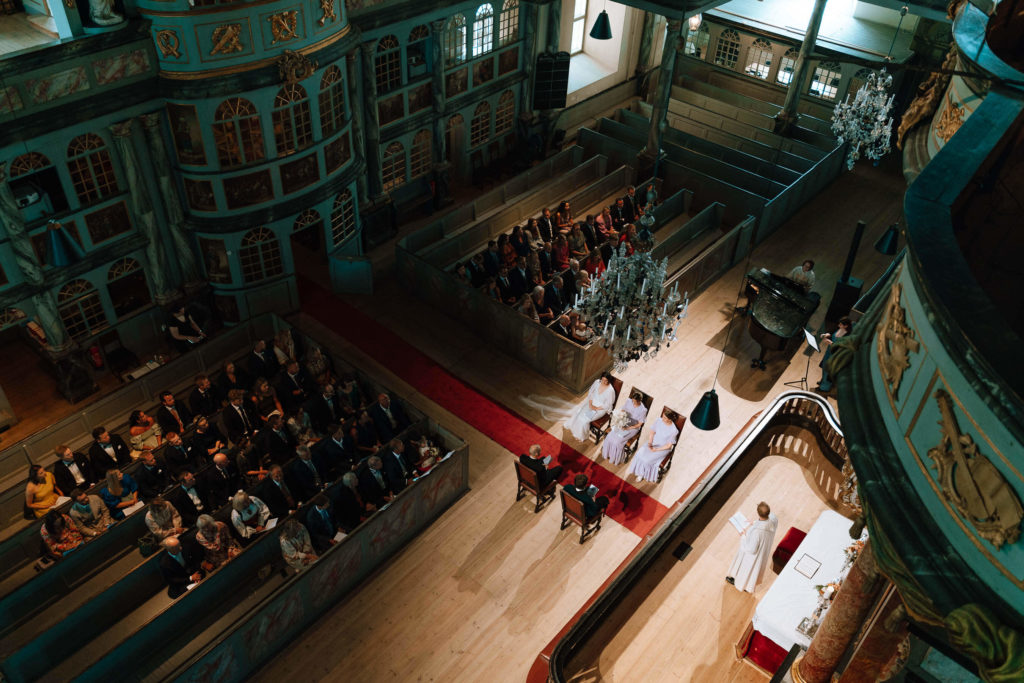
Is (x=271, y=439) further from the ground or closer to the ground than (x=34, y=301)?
closer to the ground

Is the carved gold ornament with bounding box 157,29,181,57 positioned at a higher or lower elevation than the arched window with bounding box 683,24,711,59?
higher

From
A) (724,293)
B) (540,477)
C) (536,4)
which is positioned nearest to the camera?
(540,477)

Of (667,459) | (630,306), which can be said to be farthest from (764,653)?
(630,306)

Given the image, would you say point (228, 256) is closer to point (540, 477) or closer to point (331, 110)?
point (331, 110)

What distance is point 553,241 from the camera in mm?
16406

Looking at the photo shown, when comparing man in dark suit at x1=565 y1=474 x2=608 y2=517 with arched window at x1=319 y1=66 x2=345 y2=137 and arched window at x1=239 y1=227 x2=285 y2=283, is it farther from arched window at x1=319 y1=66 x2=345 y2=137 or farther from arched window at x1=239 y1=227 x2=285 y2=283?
arched window at x1=319 y1=66 x2=345 y2=137

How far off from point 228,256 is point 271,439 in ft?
13.1

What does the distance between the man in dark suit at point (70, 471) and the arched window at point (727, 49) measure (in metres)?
20.3

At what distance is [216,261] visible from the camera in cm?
1386

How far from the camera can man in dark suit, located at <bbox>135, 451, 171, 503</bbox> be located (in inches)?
422

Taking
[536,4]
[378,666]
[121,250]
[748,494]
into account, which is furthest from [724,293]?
[121,250]

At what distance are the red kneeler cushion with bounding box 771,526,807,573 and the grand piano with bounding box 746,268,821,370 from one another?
388 centimetres

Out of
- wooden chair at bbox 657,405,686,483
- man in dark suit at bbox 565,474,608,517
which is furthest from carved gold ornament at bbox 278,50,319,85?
wooden chair at bbox 657,405,686,483

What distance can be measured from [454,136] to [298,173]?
5981 mm
